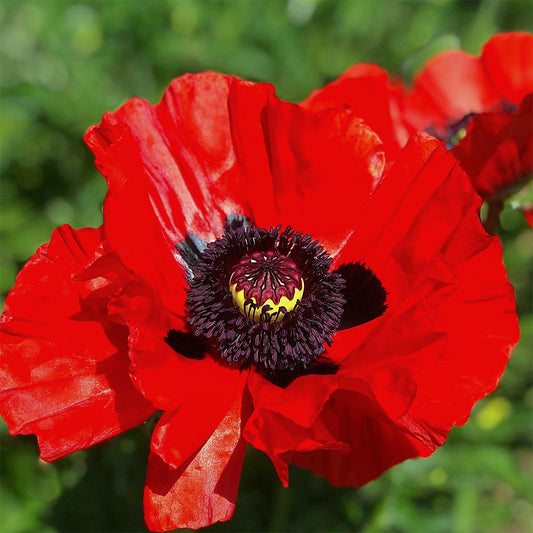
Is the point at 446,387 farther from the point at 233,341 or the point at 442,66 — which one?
the point at 442,66

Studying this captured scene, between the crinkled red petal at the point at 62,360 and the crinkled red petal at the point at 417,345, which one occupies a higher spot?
the crinkled red petal at the point at 62,360

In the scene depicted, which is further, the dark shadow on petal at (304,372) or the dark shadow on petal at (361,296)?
the dark shadow on petal at (361,296)

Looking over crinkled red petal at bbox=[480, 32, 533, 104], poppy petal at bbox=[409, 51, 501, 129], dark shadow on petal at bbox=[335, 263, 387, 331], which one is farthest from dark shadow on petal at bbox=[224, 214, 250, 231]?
crinkled red petal at bbox=[480, 32, 533, 104]

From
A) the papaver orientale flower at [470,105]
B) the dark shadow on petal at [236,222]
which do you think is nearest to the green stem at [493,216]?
the papaver orientale flower at [470,105]

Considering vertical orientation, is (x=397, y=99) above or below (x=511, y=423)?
above

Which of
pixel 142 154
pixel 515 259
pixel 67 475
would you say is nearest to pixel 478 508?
pixel 515 259

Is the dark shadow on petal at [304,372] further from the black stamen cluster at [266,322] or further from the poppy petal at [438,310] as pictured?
the poppy petal at [438,310]

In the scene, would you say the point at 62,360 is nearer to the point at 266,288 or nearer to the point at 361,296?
the point at 266,288

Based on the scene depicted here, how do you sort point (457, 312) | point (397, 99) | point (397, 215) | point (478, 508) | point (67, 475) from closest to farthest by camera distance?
1. point (457, 312)
2. point (397, 215)
3. point (397, 99)
4. point (67, 475)
5. point (478, 508)
